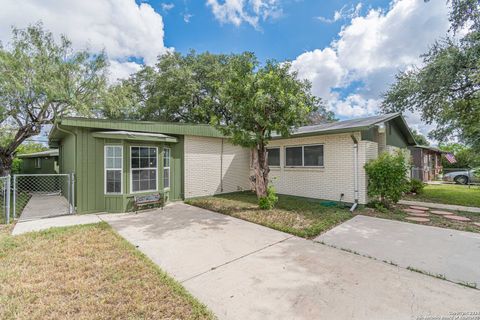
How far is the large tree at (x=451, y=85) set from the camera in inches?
340

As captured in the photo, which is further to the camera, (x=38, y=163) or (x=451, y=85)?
(x=38, y=163)

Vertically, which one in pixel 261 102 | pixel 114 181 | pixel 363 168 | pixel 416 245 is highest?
pixel 261 102

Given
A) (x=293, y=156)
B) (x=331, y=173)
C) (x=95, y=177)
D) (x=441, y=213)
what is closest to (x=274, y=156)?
(x=293, y=156)

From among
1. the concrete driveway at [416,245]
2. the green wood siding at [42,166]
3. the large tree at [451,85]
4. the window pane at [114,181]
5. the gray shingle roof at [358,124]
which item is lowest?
the concrete driveway at [416,245]

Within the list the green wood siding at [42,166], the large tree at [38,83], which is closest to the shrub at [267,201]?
the large tree at [38,83]

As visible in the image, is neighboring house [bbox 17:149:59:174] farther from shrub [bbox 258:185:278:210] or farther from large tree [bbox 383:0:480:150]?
large tree [bbox 383:0:480:150]

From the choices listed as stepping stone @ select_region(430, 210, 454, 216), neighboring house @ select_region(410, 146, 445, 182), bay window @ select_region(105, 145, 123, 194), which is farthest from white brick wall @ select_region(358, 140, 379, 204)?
bay window @ select_region(105, 145, 123, 194)

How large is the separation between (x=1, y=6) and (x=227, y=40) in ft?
35.7

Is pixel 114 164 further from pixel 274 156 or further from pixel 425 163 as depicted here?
pixel 425 163

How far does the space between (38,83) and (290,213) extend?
52.3ft

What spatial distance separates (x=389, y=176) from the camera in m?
6.85

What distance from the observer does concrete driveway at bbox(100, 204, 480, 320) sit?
242 cm

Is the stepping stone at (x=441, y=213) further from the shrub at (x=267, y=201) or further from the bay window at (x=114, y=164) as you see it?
the bay window at (x=114, y=164)

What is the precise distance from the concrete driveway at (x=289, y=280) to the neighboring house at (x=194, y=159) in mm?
3074
